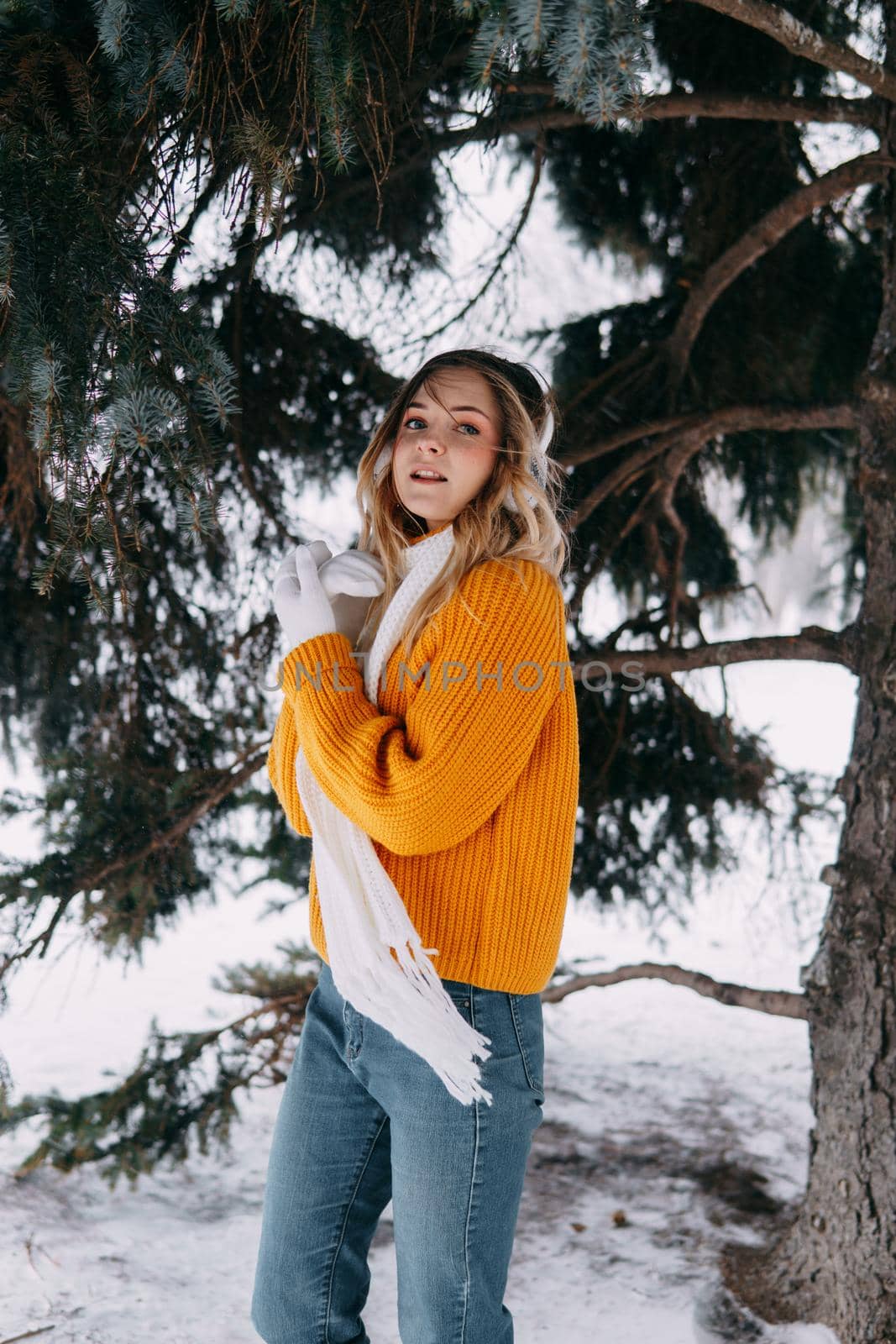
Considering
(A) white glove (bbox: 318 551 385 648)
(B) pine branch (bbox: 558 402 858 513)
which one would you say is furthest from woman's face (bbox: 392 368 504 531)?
(B) pine branch (bbox: 558 402 858 513)

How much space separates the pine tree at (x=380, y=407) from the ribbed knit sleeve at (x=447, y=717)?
35cm

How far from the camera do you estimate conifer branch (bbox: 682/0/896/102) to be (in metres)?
1.41

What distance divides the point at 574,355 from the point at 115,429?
1833 mm

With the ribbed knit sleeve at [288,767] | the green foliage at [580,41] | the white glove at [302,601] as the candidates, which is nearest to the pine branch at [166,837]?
the ribbed knit sleeve at [288,767]

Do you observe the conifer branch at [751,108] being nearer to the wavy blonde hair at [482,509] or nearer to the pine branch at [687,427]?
the pine branch at [687,427]

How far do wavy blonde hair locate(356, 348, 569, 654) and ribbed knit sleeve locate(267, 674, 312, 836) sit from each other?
0.57 ft

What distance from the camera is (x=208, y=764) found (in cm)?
284

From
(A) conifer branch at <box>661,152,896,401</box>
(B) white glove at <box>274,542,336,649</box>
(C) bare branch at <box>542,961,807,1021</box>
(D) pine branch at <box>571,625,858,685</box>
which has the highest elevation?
(A) conifer branch at <box>661,152,896,401</box>

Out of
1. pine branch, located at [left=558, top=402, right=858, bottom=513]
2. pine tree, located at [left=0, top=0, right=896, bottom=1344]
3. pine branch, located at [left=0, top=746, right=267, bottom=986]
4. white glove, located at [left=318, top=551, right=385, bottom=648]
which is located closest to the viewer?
pine tree, located at [left=0, top=0, right=896, bottom=1344]

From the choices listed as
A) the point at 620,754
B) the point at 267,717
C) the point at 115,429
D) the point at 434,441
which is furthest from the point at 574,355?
the point at 115,429

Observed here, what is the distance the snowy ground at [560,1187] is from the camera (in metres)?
2.26

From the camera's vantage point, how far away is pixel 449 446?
1.62 m

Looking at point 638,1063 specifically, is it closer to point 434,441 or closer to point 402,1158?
point 402,1158

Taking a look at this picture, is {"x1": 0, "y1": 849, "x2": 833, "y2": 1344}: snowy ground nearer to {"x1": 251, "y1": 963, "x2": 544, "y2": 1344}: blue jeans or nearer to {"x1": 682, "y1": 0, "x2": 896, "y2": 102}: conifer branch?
{"x1": 251, "y1": 963, "x2": 544, "y2": 1344}: blue jeans
